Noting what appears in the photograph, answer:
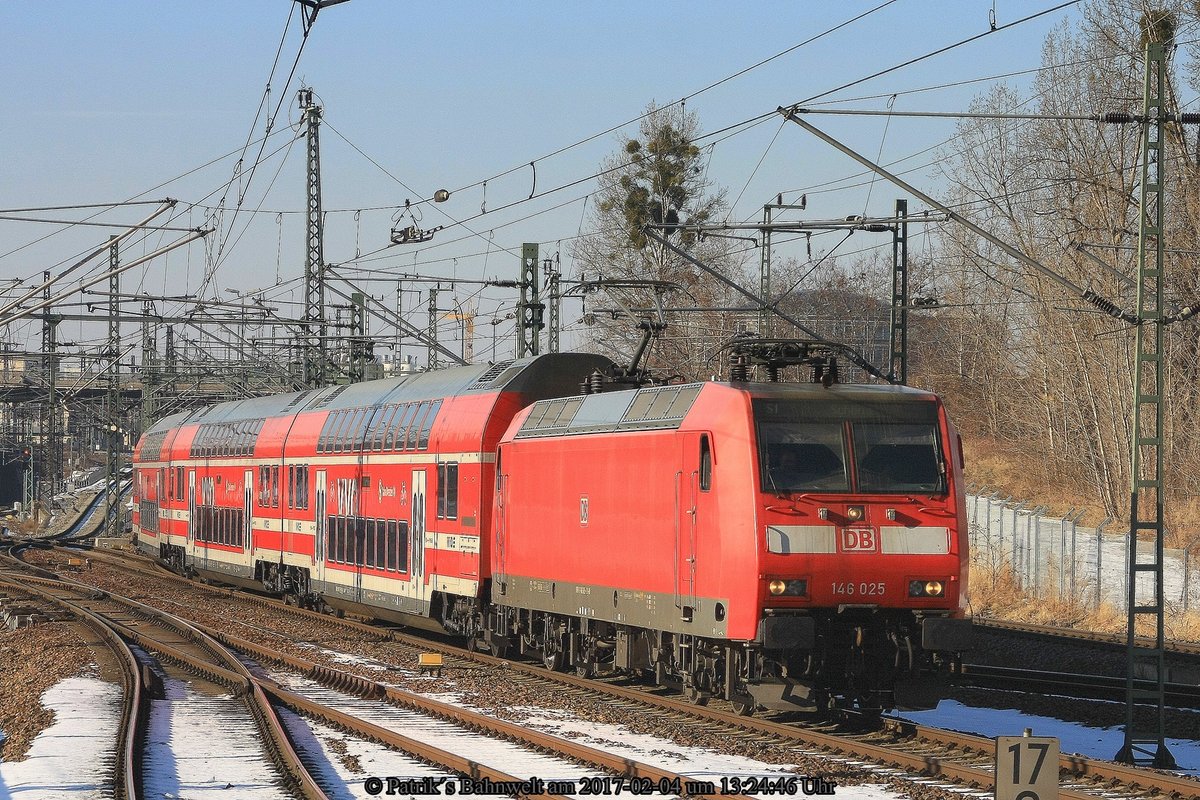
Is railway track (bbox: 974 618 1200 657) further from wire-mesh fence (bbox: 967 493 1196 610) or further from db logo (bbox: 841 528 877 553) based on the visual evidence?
db logo (bbox: 841 528 877 553)

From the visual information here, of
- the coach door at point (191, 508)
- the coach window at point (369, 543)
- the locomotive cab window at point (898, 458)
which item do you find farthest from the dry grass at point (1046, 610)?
the coach door at point (191, 508)

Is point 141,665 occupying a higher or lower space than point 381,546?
lower

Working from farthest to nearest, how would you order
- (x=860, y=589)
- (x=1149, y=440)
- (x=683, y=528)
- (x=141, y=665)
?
(x=141, y=665)
(x=1149, y=440)
(x=683, y=528)
(x=860, y=589)

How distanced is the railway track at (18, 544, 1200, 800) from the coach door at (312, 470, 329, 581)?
32.7ft

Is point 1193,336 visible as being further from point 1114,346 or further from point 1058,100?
point 1058,100

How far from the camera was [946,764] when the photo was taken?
1334cm

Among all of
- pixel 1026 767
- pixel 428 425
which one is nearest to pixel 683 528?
pixel 1026 767

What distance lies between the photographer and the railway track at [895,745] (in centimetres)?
1274

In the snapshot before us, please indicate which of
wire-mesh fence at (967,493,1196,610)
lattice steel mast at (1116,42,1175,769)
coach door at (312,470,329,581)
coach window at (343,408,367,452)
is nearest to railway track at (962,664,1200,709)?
lattice steel mast at (1116,42,1175,769)

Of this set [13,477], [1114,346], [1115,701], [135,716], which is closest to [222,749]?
[135,716]

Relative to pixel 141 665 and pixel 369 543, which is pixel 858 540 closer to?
pixel 141 665

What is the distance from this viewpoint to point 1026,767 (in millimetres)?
8812

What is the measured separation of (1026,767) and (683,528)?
8108 mm

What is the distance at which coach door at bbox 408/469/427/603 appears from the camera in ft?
85.1
